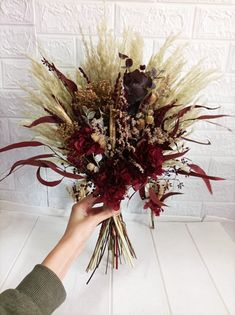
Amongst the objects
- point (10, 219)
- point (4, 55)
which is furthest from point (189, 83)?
point (10, 219)

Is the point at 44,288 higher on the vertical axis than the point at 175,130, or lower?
lower

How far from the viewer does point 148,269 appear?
0.88m

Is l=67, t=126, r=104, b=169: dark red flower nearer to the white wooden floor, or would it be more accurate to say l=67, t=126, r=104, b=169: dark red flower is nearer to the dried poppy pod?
the dried poppy pod

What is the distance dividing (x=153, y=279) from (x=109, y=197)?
1.20 feet

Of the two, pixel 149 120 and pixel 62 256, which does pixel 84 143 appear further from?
pixel 62 256

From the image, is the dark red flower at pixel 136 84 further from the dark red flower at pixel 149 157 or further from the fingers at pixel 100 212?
the fingers at pixel 100 212

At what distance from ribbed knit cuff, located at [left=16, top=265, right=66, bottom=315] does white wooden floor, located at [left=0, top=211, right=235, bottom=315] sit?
0.20 m

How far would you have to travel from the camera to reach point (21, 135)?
101 cm

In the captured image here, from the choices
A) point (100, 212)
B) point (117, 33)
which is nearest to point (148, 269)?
Answer: point (100, 212)

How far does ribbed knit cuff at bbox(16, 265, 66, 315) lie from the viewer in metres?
0.55

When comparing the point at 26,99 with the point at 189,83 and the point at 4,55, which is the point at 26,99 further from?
the point at 189,83

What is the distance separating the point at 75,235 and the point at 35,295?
0.16 meters

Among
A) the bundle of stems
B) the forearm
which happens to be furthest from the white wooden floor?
the forearm

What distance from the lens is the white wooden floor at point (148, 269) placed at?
762 mm
